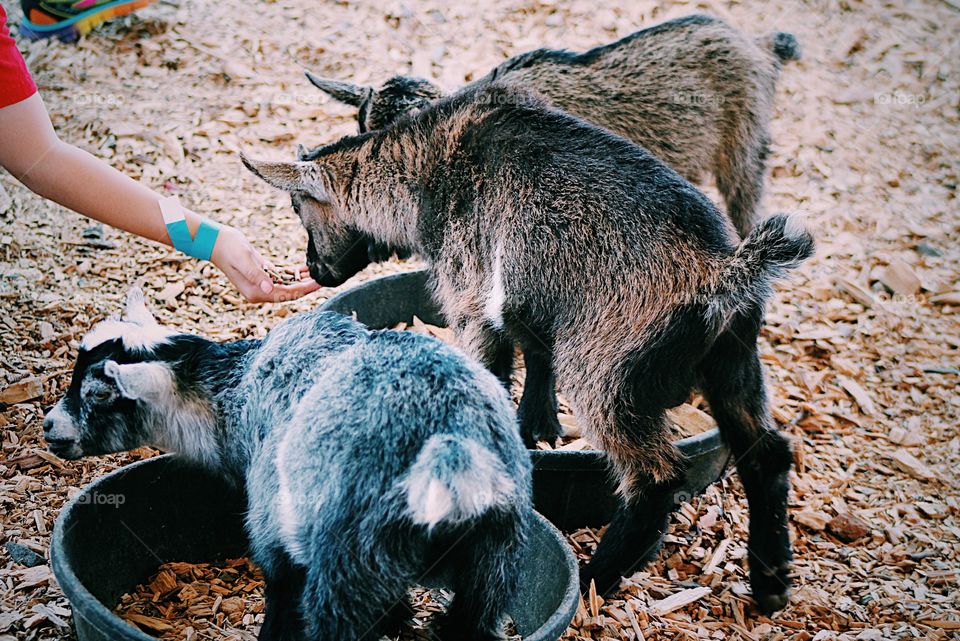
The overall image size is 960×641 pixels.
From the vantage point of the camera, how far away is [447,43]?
283 inches

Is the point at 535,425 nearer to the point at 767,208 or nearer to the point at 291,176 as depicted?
the point at 291,176

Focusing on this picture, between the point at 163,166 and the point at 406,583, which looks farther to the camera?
the point at 163,166

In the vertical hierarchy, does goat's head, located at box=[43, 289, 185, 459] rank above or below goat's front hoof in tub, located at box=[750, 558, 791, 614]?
above

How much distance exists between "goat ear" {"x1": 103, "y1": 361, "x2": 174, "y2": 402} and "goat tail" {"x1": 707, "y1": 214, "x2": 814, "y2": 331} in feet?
6.08

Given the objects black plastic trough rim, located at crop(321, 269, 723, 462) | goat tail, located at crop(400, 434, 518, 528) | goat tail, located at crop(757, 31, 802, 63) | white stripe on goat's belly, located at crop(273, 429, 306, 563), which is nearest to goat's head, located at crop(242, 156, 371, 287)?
black plastic trough rim, located at crop(321, 269, 723, 462)

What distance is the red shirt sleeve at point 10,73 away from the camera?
3.00 meters

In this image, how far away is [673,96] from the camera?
4855mm

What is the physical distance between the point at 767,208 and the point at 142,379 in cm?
427

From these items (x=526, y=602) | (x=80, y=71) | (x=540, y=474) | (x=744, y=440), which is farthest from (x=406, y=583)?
(x=80, y=71)

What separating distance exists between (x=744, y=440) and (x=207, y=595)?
205cm

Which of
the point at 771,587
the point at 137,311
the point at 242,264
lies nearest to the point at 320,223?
the point at 242,264

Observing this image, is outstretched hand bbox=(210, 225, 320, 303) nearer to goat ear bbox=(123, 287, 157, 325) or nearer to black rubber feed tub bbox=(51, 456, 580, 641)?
goat ear bbox=(123, 287, 157, 325)

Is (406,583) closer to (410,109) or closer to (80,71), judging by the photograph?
(410,109)

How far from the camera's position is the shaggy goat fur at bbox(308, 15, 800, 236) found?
4805mm
